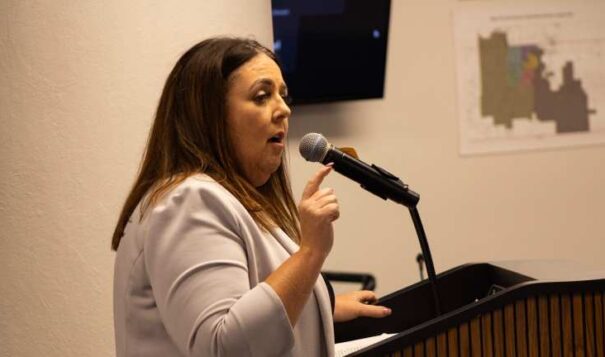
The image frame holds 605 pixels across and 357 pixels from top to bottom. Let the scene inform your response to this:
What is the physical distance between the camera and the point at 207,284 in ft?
3.99

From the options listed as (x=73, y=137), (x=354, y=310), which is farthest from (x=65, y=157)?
(x=354, y=310)

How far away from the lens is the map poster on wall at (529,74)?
12.3 feet

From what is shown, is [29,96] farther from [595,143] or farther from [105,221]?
[595,143]

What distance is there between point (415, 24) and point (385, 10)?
22cm

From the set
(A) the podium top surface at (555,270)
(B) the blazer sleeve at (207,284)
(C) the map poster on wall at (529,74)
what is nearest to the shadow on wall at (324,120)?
(C) the map poster on wall at (529,74)

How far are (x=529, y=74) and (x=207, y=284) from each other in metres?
2.89

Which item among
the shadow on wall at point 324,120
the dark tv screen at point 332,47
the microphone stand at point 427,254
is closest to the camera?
the microphone stand at point 427,254

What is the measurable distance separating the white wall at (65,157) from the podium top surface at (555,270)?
959 millimetres

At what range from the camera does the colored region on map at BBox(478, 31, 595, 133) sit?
12.3ft

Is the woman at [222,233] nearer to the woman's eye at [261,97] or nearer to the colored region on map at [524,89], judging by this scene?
the woman's eye at [261,97]

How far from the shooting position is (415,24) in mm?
3711

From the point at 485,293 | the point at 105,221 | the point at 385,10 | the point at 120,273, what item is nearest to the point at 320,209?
the point at 120,273

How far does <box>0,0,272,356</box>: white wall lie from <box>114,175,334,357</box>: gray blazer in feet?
2.03

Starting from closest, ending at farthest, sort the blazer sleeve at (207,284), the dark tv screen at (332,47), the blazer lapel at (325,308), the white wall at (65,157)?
the blazer sleeve at (207,284), the blazer lapel at (325,308), the white wall at (65,157), the dark tv screen at (332,47)
